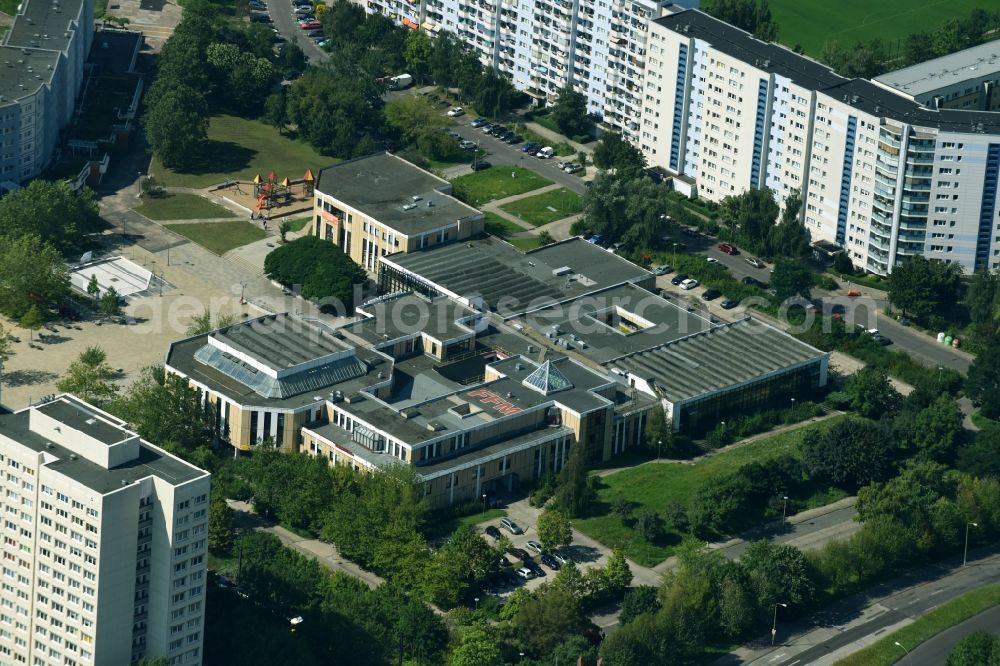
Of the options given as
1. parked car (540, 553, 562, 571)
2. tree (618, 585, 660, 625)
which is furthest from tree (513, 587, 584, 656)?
parked car (540, 553, 562, 571)

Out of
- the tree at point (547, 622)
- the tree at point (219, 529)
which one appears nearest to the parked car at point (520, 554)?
the tree at point (547, 622)

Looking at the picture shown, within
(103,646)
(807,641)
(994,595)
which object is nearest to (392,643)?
(103,646)

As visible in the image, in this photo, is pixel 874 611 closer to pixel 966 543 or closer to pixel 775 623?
pixel 775 623

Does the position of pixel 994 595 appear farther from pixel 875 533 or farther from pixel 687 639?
pixel 687 639

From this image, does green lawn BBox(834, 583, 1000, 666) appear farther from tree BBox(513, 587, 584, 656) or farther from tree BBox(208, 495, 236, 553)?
tree BBox(208, 495, 236, 553)

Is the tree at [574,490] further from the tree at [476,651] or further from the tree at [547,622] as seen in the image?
the tree at [476,651]

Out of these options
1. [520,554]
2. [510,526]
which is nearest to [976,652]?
[520,554]

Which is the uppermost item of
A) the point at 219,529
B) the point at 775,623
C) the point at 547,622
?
the point at 219,529
